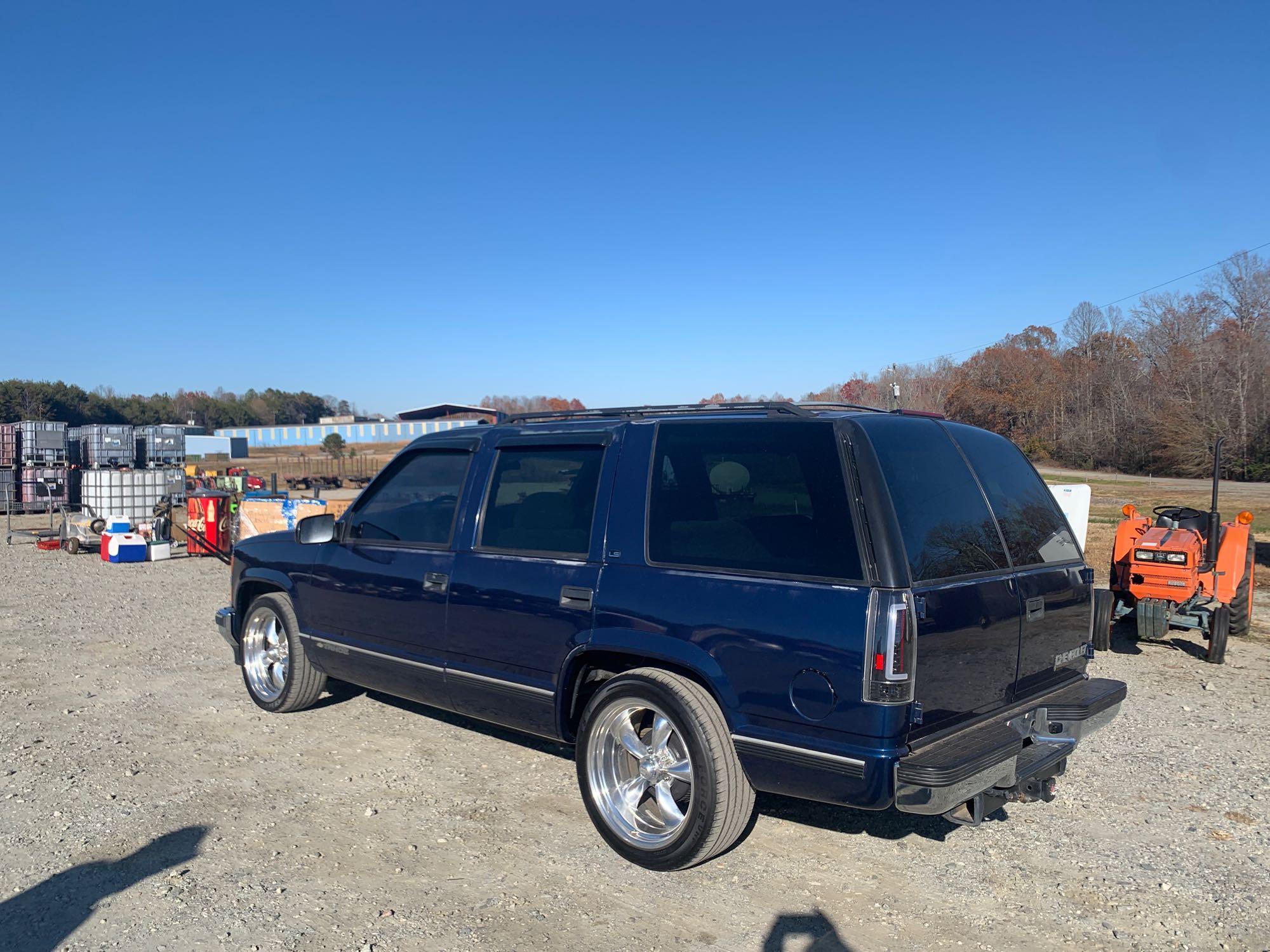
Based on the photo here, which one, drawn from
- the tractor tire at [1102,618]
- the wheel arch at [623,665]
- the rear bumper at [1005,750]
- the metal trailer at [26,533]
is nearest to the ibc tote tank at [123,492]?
the metal trailer at [26,533]

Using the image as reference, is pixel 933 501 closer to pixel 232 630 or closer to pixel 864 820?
pixel 864 820

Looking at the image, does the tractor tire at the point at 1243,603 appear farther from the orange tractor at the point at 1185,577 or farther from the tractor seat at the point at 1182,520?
the tractor seat at the point at 1182,520

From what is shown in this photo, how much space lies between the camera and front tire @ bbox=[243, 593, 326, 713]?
592cm

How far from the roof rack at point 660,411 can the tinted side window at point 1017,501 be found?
83cm

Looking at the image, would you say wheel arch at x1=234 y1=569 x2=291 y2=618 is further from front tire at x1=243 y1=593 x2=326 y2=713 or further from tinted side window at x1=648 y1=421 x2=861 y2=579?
tinted side window at x1=648 y1=421 x2=861 y2=579

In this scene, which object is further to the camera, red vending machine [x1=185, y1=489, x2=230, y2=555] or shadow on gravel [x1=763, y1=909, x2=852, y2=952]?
red vending machine [x1=185, y1=489, x2=230, y2=555]

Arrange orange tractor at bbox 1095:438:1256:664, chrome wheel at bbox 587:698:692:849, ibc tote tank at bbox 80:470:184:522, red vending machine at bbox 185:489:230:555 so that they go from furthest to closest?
ibc tote tank at bbox 80:470:184:522 → red vending machine at bbox 185:489:230:555 → orange tractor at bbox 1095:438:1256:664 → chrome wheel at bbox 587:698:692:849

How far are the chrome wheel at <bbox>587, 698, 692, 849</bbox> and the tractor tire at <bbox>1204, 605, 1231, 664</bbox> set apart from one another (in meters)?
5.97

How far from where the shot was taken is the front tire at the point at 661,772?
143 inches

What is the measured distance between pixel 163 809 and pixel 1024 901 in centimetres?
409

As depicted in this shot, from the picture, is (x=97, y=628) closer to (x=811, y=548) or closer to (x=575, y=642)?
(x=575, y=642)

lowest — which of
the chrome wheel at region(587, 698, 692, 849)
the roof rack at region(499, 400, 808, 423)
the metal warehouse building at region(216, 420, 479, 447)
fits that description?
the chrome wheel at region(587, 698, 692, 849)

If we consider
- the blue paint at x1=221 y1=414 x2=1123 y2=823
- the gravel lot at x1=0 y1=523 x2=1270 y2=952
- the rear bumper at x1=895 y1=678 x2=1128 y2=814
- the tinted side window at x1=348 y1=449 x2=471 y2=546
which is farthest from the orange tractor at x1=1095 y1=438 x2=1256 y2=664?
the tinted side window at x1=348 y1=449 x2=471 y2=546

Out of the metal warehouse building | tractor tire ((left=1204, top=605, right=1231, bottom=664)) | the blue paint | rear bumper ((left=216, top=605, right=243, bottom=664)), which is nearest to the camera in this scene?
the blue paint
